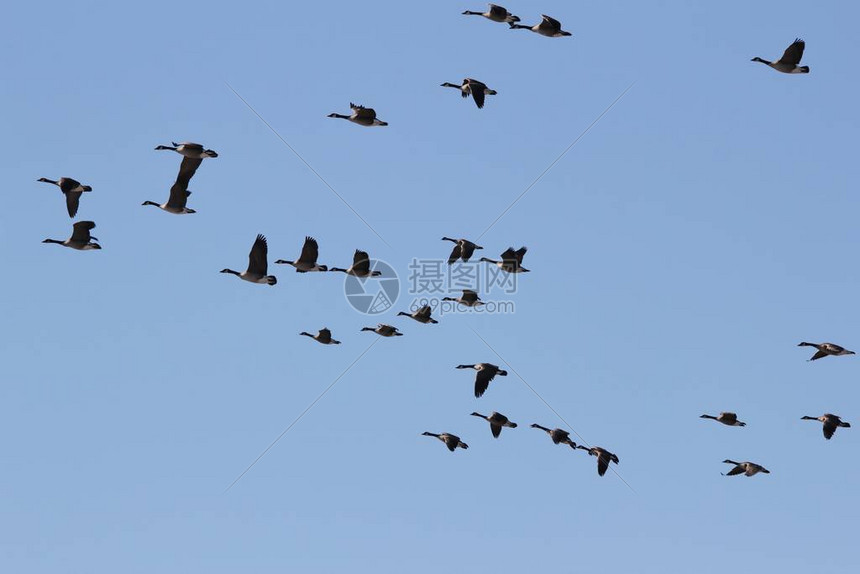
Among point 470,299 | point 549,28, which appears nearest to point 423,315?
point 470,299

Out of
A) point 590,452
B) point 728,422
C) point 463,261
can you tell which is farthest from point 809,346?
point 463,261

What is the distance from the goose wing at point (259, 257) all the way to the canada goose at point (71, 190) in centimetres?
526

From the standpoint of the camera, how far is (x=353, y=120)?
5325 cm

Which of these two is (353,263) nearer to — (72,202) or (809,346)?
(72,202)

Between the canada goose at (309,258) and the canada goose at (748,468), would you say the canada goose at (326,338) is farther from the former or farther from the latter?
the canada goose at (748,468)

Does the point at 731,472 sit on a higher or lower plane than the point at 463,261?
lower

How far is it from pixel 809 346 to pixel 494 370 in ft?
34.0

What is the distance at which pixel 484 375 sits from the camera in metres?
55.5

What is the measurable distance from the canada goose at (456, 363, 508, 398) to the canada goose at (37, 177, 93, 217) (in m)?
14.0

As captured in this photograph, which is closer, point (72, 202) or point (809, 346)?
point (72, 202)

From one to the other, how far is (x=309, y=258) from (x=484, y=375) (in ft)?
23.7

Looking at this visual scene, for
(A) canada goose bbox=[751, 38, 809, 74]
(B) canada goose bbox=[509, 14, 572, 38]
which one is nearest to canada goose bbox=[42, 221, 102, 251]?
(B) canada goose bbox=[509, 14, 572, 38]

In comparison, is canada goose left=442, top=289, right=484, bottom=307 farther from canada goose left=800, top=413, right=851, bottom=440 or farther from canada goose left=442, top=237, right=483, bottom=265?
canada goose left=800, top=413, right=851, bottom=440

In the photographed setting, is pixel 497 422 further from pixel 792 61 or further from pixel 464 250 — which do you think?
pixel 792 61
